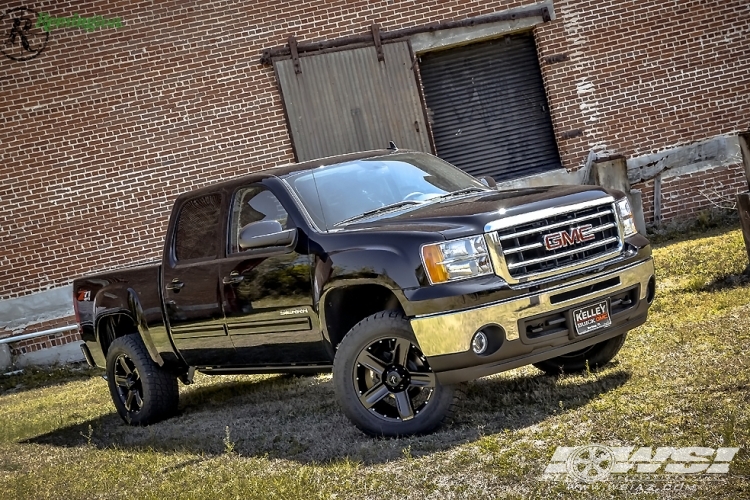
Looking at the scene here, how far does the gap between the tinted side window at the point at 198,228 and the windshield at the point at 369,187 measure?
823 millimetres

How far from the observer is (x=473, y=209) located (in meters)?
6.11

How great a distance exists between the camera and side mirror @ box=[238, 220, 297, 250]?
6.63 metres

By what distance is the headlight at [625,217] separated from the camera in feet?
21.4

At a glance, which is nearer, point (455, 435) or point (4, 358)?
point (455, 435)

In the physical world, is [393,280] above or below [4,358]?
above

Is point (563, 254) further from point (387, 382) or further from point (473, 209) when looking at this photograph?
point (387, 382)

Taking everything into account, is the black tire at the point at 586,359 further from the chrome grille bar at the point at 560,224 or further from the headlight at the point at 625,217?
the chrome grille bar at the point at 560,224

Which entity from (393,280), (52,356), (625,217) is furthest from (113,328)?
(52,356)

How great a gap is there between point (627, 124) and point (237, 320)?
990 centimetres

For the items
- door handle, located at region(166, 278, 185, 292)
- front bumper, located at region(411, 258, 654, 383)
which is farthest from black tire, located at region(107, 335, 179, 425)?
front bumper, located at region(411, 258, 654, 383)

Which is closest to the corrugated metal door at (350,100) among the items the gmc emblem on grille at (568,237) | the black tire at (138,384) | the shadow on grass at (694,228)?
the shadow on grass at (694,228)

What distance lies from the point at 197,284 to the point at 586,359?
9.52ft

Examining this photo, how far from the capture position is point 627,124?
1548 cm

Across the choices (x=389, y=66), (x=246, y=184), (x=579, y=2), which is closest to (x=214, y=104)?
(x=389, y=66)
